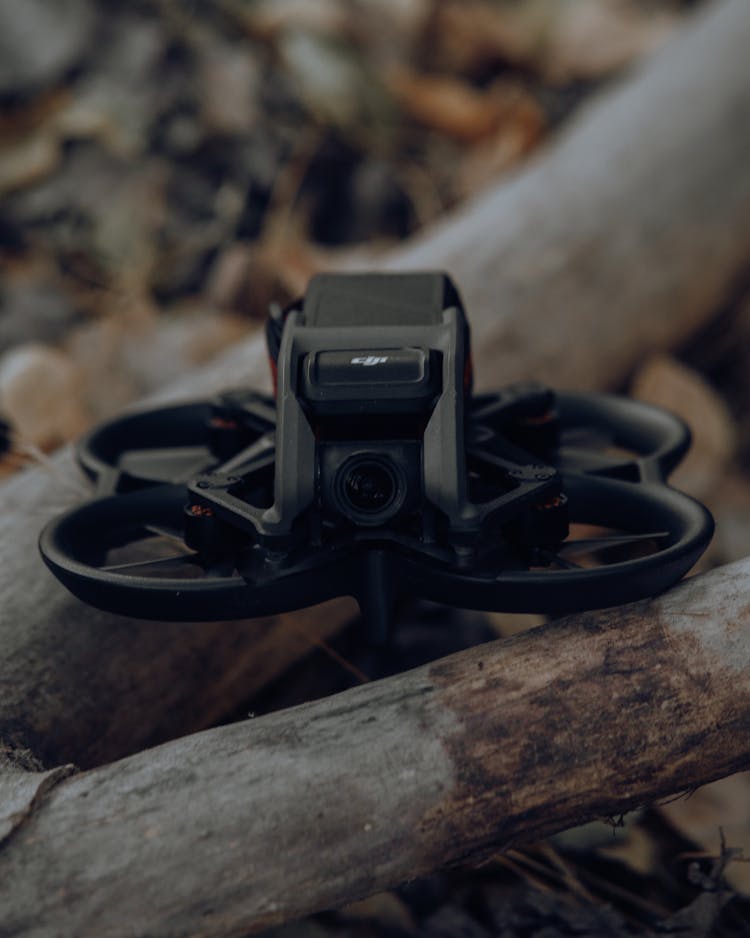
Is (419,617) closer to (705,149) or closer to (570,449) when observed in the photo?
(570,449)

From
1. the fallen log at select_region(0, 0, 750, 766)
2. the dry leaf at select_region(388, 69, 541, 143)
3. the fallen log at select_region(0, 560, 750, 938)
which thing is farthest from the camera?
the dry leaf at select_region(388, 69, 541, 143)

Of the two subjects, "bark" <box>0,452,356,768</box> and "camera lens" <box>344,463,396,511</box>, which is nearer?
"camera lens" <box>344,463,396,511</box>

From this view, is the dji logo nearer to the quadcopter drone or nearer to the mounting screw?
the quadcopter drone

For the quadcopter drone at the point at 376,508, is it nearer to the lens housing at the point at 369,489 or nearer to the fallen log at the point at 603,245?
the lens housing at the point at 369,489

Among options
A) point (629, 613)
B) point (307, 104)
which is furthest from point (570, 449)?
point (307, 104)

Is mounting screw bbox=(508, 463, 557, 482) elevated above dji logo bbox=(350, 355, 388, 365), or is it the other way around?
dji logo bbox=(350, 355, 388, 365)

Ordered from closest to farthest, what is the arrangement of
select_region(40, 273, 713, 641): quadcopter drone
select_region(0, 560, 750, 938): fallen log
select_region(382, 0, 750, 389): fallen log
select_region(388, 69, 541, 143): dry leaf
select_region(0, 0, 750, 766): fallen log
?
select_region(0, 560, 750, 938): fallen log, select_region(40, 273, 713, 641): quadcopter drone, select_region(0, 0, 750, 766): fallen log, select_region(382, 0, 750, 389): fallen log, select_region(388, 69, 541, 143): dry leaf

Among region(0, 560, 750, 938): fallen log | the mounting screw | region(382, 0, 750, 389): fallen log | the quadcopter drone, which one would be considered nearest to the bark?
the quadcopter drone
